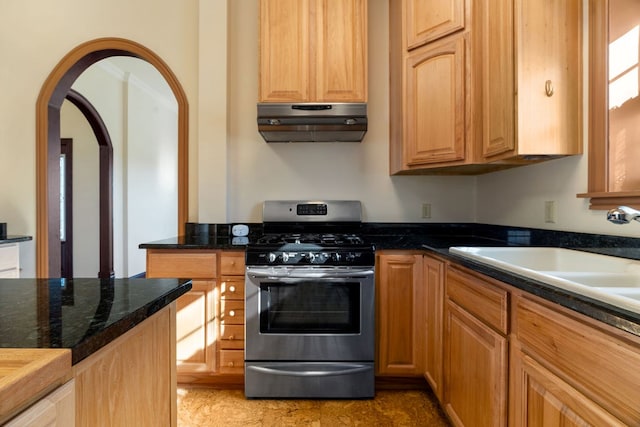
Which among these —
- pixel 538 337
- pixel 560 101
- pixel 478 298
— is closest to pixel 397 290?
pixel 478 298

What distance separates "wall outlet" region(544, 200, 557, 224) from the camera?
5.80 feet

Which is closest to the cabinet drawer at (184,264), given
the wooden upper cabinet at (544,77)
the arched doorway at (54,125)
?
the arched doorway at (54,125)

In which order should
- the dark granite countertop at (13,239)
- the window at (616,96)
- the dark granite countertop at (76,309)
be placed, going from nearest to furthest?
A: the dark granite countertop at (76,309)
the window at (616,96)
the dark granite countertop at (13,239)

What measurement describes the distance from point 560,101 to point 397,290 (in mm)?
1308

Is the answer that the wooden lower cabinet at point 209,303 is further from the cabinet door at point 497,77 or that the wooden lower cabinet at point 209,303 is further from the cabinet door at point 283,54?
the cabinet door at point 497,77

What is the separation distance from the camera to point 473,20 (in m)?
1.89

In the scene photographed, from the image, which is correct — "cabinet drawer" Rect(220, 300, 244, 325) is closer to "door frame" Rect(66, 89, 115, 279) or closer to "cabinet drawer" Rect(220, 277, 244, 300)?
"cabinet drawer" Rect(220, 277, 244, 300)

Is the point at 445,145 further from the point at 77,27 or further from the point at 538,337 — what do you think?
the point at 77,27

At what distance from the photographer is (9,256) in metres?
2.44

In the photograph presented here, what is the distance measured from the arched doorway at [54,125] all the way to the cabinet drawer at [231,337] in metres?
0.99

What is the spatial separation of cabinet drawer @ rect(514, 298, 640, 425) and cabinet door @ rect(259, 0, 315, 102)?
1858 mm

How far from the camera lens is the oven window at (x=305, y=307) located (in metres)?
1.98

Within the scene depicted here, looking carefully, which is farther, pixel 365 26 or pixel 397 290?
pixel 365 26

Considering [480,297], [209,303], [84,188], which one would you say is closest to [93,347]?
[480,297]
